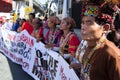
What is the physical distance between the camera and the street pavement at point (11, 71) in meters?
7.61

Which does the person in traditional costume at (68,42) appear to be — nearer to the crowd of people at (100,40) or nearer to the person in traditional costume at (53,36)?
the person in traditional costume at (53,36)

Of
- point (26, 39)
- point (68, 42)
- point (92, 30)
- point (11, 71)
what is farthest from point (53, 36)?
point (92, 30)

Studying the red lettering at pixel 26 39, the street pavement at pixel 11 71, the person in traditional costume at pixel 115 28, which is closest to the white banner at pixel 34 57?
the red lettering at pixel 26 39

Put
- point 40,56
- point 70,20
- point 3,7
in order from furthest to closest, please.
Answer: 1. point 3,7
2. point 40,56
3. point 70,20

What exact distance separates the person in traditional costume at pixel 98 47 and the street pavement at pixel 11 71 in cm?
470

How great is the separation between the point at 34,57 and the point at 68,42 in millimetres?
2018

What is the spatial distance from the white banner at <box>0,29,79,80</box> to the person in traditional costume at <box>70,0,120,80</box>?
156 cm

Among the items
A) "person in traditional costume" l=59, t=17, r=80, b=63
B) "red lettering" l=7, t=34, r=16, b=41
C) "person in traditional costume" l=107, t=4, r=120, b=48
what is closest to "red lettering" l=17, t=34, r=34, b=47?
"red lettering" l=7, t=34, r=16, b=41

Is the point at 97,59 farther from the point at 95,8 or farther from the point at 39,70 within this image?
the point at 39,70

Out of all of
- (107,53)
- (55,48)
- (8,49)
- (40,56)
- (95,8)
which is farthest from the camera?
(8,49)

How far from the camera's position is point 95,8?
2824 mm

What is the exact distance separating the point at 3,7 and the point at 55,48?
2388cm

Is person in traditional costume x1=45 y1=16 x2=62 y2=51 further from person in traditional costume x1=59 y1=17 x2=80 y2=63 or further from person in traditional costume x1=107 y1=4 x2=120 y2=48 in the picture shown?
person in traditional costume x1=107 y1=4 x2=120 y2=48

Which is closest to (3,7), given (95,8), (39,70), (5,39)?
(5,39)
